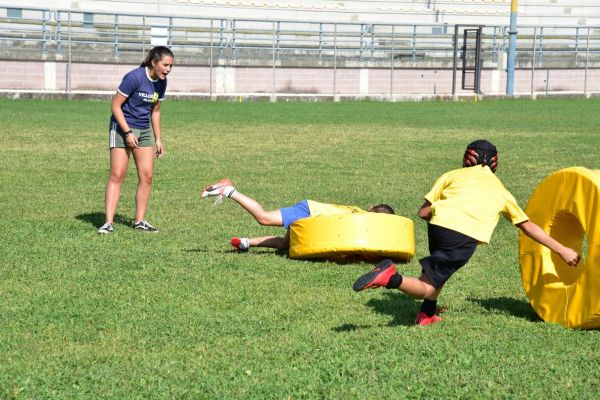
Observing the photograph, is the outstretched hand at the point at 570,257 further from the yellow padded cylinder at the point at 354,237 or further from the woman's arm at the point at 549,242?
the yellow padded cylinder at the point at 354,237

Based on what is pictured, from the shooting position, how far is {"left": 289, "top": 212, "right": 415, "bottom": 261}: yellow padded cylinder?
8836mm

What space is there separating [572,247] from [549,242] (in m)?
0.85

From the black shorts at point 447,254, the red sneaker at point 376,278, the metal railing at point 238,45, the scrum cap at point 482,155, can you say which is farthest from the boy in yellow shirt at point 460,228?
the metal railing at point 238,45

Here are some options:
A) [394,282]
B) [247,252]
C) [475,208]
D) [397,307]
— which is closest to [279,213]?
[247,252]

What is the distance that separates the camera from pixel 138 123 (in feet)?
35.1

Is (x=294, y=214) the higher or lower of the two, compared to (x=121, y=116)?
lower

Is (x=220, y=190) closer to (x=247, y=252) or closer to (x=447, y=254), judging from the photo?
(x=247, y=252)

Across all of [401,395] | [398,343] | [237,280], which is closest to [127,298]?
[237,280]

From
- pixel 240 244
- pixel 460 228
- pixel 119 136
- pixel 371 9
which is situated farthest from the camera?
pixel 371 9

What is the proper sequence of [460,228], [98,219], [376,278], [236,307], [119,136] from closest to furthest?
[376,278] → [460,228] → [236,307] → [119,136] → [98,219]

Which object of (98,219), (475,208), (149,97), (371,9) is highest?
(371,9)

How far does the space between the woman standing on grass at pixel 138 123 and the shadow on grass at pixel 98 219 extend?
355 millimetres

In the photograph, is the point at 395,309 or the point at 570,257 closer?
the point at 570,257

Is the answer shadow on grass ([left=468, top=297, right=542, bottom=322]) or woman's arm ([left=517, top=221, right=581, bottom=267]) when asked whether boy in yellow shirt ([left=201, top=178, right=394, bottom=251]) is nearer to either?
shadow on grass ([left=468, top=297, right=542, bottom=322])
